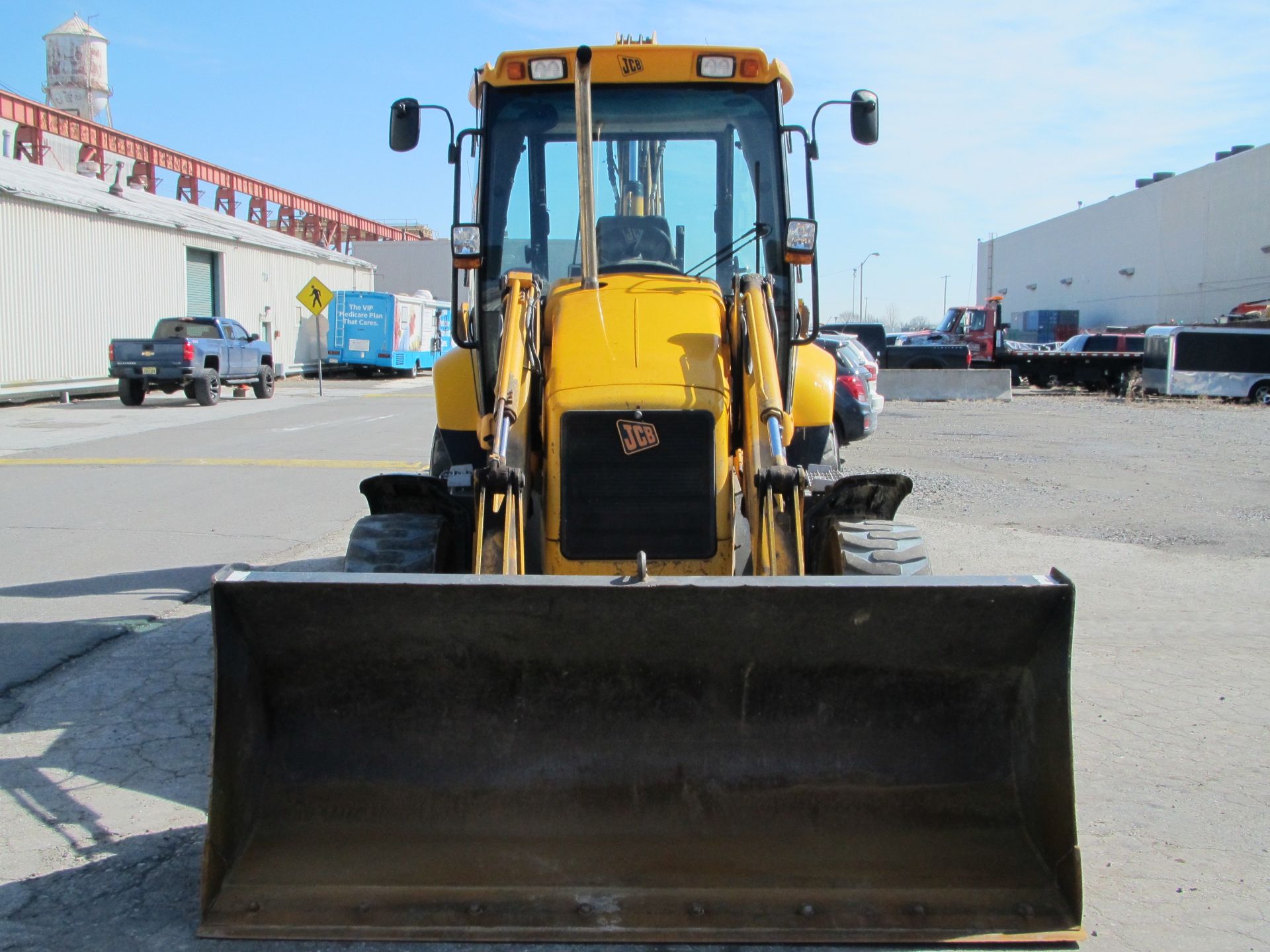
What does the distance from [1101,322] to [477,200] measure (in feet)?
214

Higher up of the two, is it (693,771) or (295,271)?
(295,271)

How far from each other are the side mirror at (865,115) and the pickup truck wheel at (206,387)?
73.9 ft

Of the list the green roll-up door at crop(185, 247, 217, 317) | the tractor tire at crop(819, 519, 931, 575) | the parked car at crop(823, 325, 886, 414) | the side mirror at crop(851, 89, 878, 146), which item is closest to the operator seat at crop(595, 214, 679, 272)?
the side mirror at crop(851, 89, 878, 146)

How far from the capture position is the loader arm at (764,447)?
4465 millimetres

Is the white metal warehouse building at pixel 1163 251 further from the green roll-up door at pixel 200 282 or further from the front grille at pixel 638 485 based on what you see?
the front grille at pixel 638 485

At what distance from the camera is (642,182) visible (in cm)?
597

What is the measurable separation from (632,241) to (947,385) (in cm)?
2668

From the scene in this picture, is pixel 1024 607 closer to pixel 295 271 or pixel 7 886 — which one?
Answer: pixel 7 886

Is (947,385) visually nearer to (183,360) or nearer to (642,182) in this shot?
(183,360)

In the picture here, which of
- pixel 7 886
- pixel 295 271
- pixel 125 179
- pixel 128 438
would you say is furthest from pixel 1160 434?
pixel 125 179

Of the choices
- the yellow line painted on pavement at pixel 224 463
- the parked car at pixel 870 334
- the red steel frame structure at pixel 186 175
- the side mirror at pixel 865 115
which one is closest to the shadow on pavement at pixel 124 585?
the side mirror at pixel 865 115

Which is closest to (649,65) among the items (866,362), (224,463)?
(224,463)

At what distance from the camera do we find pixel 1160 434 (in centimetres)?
2091

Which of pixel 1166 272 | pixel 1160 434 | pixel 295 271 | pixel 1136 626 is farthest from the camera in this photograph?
pixel 1166 272
